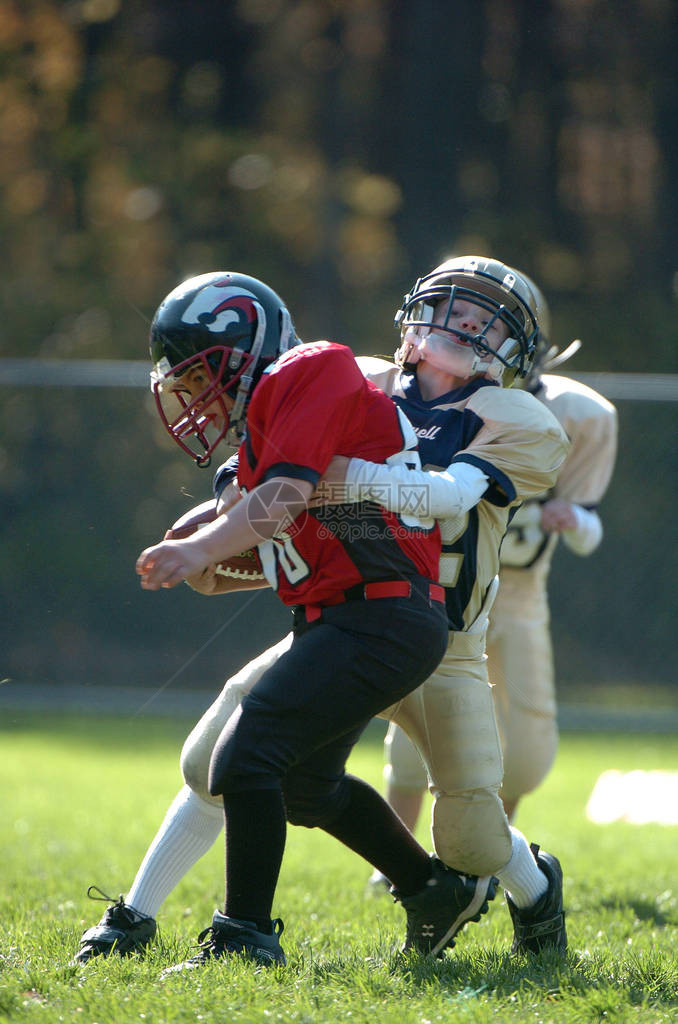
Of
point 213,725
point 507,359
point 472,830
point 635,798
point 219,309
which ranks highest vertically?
point 219,309

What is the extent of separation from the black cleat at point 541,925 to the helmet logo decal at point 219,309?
1.66 metres

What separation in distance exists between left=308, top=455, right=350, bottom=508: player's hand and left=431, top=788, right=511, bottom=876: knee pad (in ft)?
2.70

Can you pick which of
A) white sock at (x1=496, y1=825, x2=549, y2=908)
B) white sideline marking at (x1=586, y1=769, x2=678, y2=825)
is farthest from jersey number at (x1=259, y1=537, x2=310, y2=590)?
white sideline marking at (x1=586, y1=769, x2=678, y2=825)

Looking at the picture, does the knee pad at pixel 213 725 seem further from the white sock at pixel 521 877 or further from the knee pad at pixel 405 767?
the knee pad at pixel 405 767

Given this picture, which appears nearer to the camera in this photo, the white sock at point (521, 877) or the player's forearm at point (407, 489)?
the player's forearm at point (407, 489)

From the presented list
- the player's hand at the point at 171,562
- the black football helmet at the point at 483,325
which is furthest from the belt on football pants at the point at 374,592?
the black football helmet at the point at 483,325

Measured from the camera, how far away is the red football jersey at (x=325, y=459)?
2.66 metres

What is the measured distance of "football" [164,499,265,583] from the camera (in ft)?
10.1

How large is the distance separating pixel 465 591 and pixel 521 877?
78 cm

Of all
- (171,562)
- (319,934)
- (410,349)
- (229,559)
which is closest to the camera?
(171,562)

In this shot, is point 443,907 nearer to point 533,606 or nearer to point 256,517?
point 256,517

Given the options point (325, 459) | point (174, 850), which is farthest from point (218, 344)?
point (174, 850)

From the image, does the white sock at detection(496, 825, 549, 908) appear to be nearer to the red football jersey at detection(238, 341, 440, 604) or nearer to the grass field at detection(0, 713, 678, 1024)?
the grass field at detection(0, 713, 678, 1024)

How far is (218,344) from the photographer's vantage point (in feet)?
9.74
